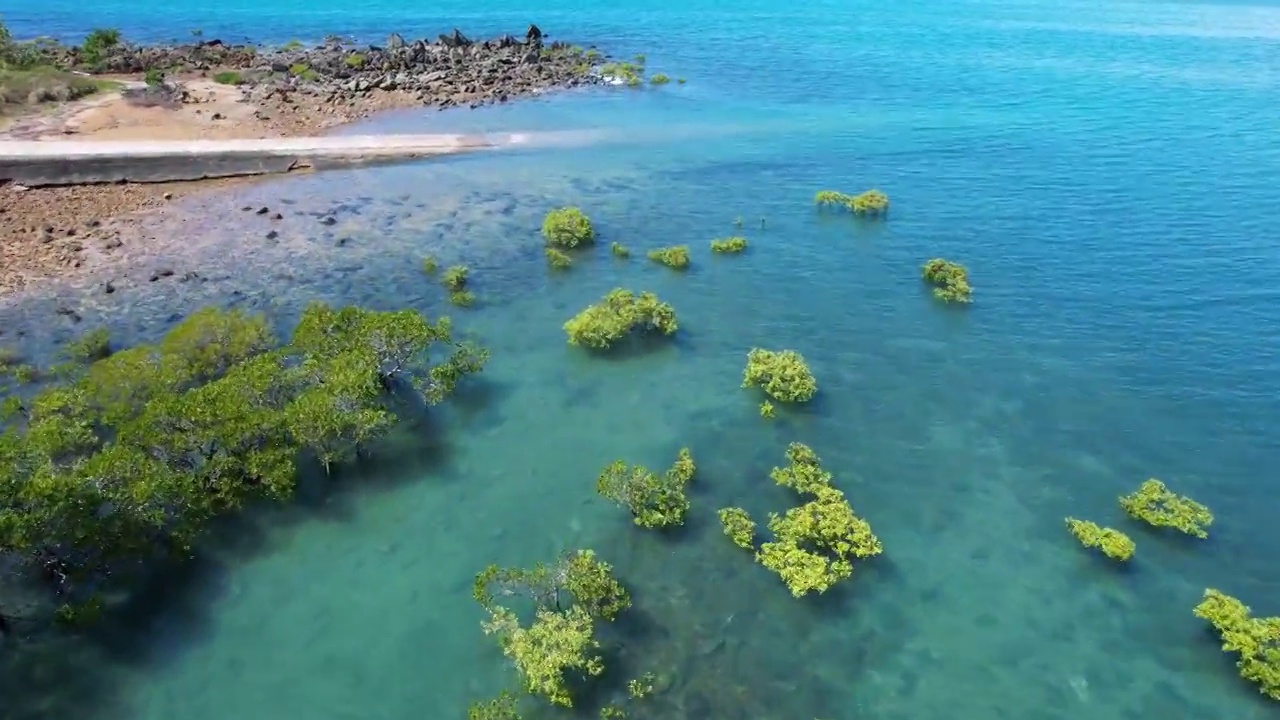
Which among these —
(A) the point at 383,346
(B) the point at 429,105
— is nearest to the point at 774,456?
(A) the point at 383,346

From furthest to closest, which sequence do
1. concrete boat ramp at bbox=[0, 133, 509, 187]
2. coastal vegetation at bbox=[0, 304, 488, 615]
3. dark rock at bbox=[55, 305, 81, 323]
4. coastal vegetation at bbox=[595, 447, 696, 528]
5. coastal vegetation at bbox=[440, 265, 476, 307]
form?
concrete boat ramp at bbox=[0, 133, 509, 187] < coastal vegetation at bbox=[440, 265, 476, 307] < dark rock at bbox=[55, 305, 81, 323] < coastal vegetation at bbox=[595, 447, 696, 528] < coastal vegetation at bbox=[0, 304, 488, 615]


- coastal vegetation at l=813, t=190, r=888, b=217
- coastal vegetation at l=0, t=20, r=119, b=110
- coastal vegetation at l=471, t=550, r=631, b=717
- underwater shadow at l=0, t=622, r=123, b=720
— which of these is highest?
coastal vegetation at l=0, t=20, r=119, b=110

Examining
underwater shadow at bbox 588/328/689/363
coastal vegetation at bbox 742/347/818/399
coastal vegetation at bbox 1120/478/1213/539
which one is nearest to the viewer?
coastal vegetation at bbox 1120/478/1213/539

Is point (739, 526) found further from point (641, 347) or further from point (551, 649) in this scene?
point (641, 347)

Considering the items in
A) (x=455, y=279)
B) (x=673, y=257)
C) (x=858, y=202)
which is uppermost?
(x=858, y=202)

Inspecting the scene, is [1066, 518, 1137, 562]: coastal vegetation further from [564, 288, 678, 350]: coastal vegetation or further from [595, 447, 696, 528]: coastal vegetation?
[564, 288, 678, 350]: coastal vegetation

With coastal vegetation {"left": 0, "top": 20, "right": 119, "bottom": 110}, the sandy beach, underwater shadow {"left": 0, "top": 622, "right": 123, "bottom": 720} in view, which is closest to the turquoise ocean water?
underwater shadow {"left": 0, "top": 622, "right": 123, "bottom": 720}

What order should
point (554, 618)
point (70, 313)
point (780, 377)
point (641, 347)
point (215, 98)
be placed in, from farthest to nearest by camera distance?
point (215, 98) → point (70, 313) → point (641, 347) → point (780, 377) → point (554, 618)

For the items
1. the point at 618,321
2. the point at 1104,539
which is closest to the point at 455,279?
the point at 618,321
